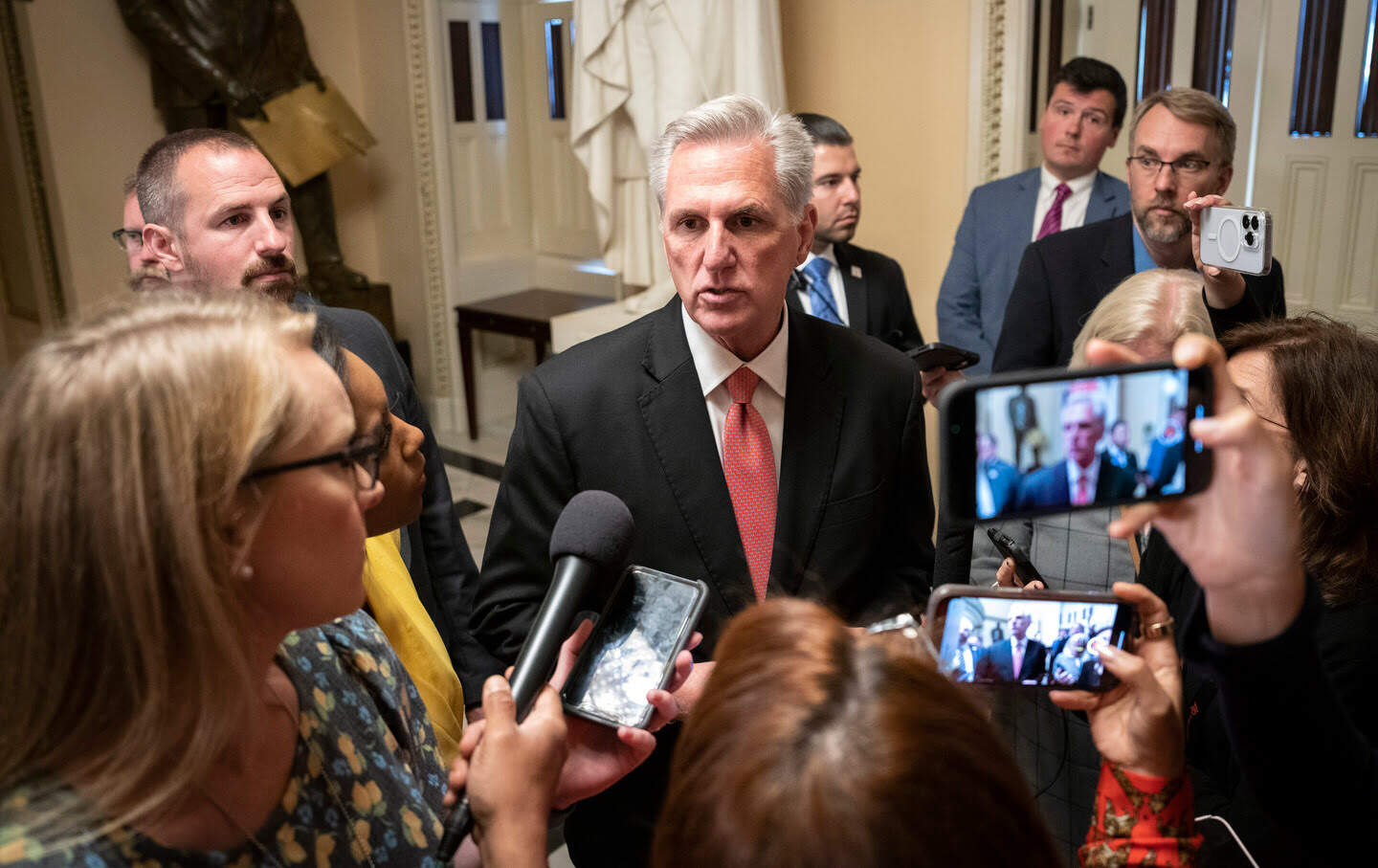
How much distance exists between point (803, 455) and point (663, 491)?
245 mm

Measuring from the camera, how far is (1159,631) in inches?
44.8

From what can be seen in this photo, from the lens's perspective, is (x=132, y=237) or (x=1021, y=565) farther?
(x=132, y=237)

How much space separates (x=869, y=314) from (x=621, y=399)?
5.66 ft

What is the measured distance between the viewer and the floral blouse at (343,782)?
2.97ft

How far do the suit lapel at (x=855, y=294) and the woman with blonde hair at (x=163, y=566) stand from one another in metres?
2.44

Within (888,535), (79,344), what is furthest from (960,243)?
(79,344)

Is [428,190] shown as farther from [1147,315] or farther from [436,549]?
[1147,315]

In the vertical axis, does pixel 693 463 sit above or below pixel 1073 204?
below

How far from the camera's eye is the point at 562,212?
6391mm

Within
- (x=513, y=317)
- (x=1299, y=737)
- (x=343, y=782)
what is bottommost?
(x=513, y=317)

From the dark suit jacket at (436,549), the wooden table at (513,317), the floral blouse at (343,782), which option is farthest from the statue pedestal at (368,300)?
the floral blouse at (343,782)

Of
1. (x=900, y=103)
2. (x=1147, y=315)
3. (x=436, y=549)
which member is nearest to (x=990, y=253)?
(x=900, y=103)

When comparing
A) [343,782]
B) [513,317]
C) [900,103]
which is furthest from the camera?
[513,317]

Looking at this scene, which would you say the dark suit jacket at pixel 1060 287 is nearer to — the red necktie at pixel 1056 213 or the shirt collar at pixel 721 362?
the red necktie at pixel 1056 213
